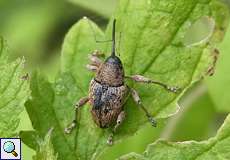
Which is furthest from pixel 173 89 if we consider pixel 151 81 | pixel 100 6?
pixel 100 6

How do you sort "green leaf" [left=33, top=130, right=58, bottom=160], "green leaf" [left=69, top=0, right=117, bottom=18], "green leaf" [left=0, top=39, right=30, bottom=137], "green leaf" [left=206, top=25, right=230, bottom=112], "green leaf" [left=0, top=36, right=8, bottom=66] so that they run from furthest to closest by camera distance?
"green leaf" [left=69, top=0, right=117, bottom=18] < "green leaf" [left=206, top=25, right=230, bottom=112] < "green leaf" [left=0, top=36, right=8, bottom=66] < "green leaf" [left=0, top=39, right=30, bottom=137] < "green leaf" [left=33, top=130, right=58, bottom=160]

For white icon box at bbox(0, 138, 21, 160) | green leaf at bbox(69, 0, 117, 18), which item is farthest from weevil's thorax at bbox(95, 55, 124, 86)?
green leaf at bbox(69, 0, 117, 18)

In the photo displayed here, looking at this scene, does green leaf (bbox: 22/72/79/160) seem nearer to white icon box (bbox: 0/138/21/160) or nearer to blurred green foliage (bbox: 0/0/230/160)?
white icon box (bbox: 0/138/21/160)

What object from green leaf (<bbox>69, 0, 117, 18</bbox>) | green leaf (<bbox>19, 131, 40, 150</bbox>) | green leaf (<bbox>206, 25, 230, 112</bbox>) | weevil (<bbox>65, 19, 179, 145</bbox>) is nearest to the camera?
green leaf (<bbox>19, 131, 40, 150</bbox>)

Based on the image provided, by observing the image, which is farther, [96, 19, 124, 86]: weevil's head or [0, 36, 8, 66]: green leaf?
[96, 19, 124, 86]: weevil's head

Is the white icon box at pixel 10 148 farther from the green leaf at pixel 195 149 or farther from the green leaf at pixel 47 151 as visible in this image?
the green leaf at pixel 195 149

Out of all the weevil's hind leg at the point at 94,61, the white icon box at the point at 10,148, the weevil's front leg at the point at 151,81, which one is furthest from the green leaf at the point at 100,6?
the white icon box at the point at 10,148

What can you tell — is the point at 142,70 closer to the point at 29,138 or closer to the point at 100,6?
the point at 29,138

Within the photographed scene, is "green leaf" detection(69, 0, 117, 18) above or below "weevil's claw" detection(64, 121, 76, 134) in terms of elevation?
above
